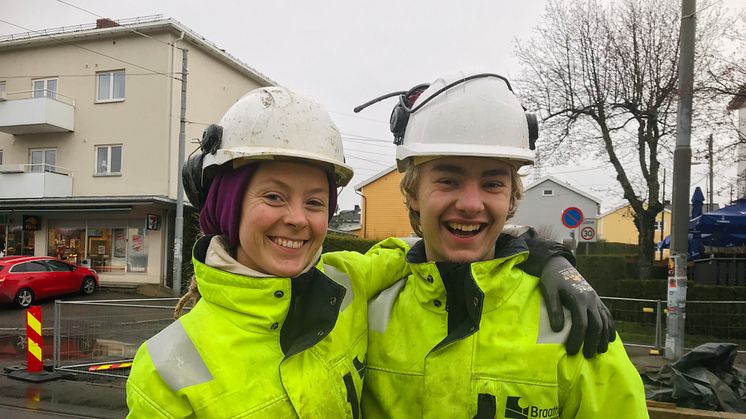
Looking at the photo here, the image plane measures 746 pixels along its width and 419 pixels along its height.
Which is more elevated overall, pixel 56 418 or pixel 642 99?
pixel 642 99

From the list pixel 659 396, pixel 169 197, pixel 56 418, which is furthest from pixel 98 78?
pixel 659 396

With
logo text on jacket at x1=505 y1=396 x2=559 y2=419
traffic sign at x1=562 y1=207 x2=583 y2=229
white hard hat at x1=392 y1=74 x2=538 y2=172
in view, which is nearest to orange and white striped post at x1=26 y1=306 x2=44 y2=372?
white hard hat at x1=392 y1=74 x2=538 y2=172

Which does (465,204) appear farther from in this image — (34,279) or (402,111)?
(34,279)

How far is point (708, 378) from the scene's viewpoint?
4660 mm

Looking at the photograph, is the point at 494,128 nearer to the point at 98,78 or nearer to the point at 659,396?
the point at 659,396

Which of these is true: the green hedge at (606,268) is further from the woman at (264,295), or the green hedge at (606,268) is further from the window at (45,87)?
the window at (45,87)

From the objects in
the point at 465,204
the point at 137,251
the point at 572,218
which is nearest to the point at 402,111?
the point at 465,204

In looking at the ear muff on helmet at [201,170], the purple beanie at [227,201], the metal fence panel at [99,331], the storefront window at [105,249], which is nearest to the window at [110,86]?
the storefront window at [105,249]

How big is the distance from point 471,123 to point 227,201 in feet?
3.01

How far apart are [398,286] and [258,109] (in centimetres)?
89

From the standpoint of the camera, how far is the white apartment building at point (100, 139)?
65.9 feet

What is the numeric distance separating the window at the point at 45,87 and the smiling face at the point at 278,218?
77.4 ft

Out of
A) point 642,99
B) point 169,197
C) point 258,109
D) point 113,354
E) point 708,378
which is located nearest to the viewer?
point 258,109

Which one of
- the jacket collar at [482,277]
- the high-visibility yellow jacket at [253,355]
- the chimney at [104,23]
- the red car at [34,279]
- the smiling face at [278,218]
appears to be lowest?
the red car at [34,279]
